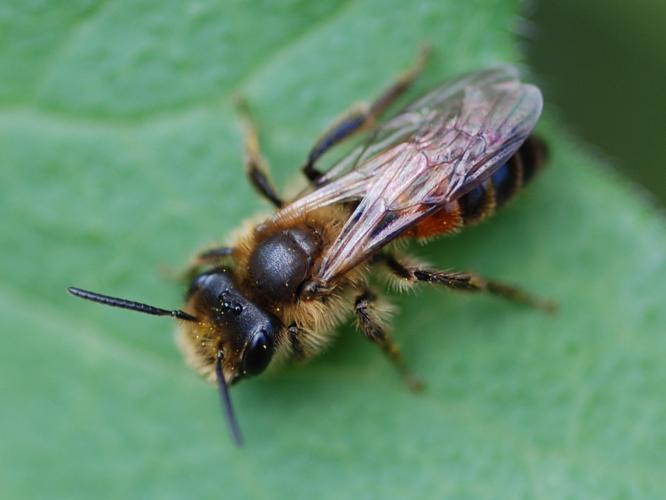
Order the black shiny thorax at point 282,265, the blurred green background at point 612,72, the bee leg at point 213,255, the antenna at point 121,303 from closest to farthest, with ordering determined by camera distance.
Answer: the antenna at point 121,303 < the black shiny thorax at point 282,265 < the bee leg at point 213,255 < the blurred green background at point 612,72

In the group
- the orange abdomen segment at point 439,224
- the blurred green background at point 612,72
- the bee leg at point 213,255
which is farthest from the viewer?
the blurred green background at point 612,72

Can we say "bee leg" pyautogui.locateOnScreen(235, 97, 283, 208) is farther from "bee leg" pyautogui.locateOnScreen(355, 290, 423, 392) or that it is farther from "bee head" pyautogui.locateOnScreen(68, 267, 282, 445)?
"bee leg" pyautogui.locateOnScreen(355, 290, 423, 392)

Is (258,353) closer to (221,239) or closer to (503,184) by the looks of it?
(221,239)

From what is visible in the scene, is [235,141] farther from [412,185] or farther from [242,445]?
[242,445]

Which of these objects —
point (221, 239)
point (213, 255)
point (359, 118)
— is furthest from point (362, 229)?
point (221, 239)

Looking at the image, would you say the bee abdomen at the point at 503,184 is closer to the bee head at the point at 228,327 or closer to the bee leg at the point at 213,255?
the bee head at the point at 228,327

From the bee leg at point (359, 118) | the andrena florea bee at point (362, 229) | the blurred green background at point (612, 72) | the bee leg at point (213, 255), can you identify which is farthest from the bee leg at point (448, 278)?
the blurred green background at point (612, 72)
